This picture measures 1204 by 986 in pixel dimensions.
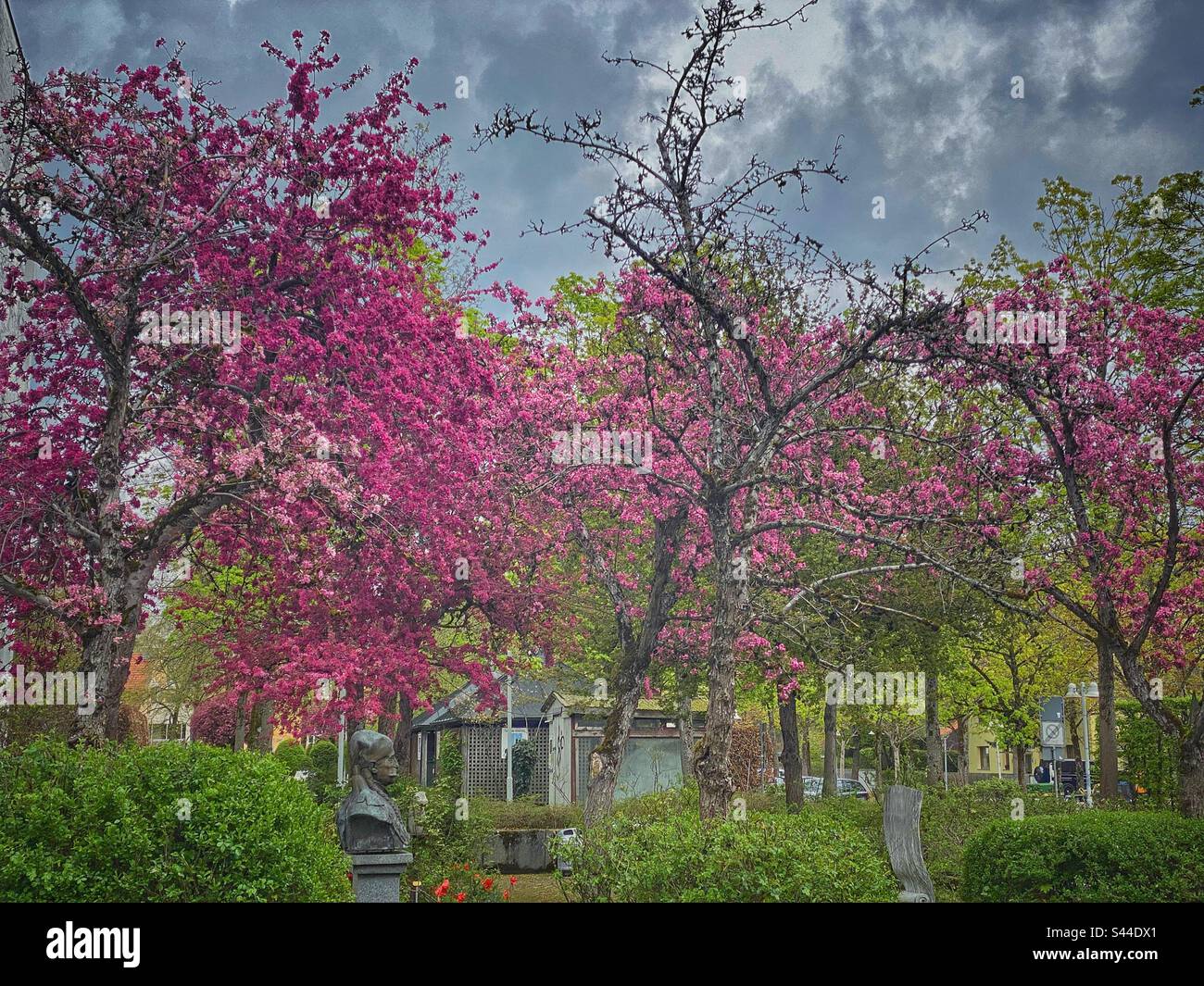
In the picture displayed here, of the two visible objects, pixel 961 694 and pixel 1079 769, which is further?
pixel 1079 769

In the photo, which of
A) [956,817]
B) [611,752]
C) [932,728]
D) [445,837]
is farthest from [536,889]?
[932,728]

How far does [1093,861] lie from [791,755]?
13.1 m

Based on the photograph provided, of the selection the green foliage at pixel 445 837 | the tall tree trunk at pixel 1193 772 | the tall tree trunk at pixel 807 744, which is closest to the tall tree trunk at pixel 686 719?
the green foliage at pixel 445 837

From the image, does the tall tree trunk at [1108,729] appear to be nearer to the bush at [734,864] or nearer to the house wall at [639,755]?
the bush at [734,864]

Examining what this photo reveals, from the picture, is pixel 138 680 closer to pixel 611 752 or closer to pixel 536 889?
pixel 536 889

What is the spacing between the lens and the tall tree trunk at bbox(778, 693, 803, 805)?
23077 millimetres

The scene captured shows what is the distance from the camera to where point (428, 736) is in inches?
1467

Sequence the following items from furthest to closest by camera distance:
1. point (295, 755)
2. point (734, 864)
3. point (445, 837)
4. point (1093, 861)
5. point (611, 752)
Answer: point (295, 755) → point (611, 752) → point (445, 837) → point (1093, 861) → point (734, 864)

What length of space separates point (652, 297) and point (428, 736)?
25.4m

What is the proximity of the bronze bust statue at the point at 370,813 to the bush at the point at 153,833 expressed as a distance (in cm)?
130

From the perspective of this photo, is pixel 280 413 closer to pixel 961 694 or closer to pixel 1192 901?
pixel 1192 901

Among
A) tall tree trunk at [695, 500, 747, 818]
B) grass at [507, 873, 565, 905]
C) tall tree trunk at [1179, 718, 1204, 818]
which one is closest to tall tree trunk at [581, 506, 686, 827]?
grass at [507, 873, 565, 905]

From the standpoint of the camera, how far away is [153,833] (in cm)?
745
